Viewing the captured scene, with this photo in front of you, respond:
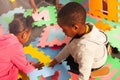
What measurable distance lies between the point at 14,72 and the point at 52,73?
0.58 ft

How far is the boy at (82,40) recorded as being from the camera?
1.13 metres

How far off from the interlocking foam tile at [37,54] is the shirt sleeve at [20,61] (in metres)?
0.10

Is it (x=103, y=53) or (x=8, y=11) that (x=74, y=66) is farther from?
(x=8, y=11)

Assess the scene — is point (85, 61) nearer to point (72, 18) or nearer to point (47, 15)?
point (72, 18)

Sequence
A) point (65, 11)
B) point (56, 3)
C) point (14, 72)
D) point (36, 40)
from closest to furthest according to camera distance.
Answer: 1. point (65, 11)
2. point (14, 72)
3. point (36, 40)
4. point (56, 3)

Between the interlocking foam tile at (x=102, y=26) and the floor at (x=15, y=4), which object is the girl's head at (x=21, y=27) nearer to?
the floor at (x=15, y=4)

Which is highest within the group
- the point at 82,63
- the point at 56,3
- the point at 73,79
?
the point at 56,3

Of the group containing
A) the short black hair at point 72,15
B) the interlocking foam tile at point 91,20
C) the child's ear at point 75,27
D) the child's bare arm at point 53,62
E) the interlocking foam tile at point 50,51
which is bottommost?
the child's bare arm at point 53,62

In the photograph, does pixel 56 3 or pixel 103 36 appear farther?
pixel 56 3

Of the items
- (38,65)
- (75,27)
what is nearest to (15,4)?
(38,65)

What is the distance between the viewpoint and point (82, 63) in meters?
1.18

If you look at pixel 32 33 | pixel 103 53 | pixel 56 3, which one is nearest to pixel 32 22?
pixel 32 33

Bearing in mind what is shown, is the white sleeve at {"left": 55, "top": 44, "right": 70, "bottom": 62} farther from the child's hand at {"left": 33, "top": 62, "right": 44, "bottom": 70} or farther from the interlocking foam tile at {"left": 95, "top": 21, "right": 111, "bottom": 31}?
the interlocking foam tile at {"left": 95, "top": 21, "right": 111, "bottom": 31}

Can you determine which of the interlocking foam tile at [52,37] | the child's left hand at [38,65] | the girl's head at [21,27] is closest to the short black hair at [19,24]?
the girl's head at [21,27]
